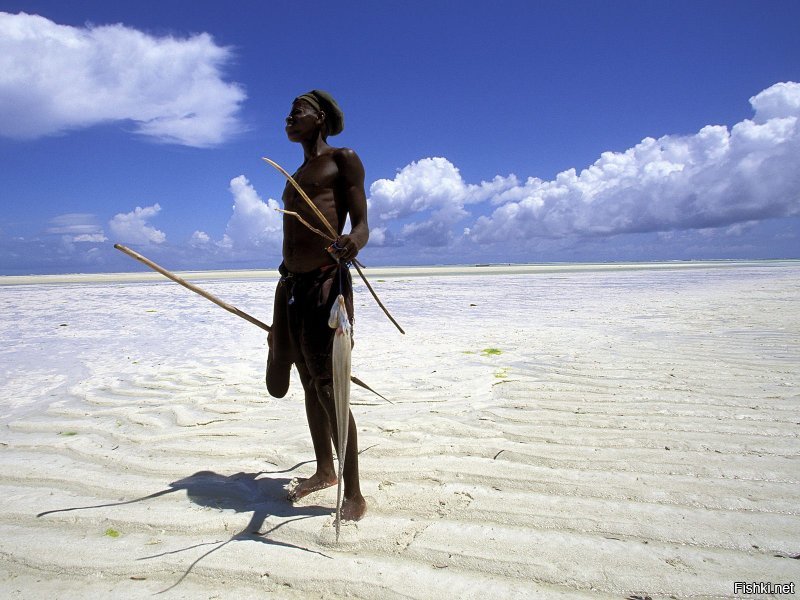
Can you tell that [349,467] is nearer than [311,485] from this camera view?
Yes

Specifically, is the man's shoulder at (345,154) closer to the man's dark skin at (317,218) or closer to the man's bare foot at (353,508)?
the man's dark skin at (317,218)

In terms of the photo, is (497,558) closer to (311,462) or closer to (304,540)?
(304,540)

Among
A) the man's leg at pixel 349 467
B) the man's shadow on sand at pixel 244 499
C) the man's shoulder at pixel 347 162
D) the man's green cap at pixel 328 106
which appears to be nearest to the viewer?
the man's shadow on sand at pixel 244 499

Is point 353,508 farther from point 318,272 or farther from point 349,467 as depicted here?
point 318,272

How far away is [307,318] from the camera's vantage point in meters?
2.56

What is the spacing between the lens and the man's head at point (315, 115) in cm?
267

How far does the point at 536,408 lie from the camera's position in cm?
409

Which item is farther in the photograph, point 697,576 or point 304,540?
point 304,540

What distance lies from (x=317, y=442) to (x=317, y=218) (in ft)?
4.22

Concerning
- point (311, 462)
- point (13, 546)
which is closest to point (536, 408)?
point (311, 462)

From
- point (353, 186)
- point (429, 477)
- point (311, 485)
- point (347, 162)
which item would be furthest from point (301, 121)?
point (429, 477)

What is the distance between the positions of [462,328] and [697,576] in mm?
6820

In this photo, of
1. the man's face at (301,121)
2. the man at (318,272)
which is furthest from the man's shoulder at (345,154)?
the man's face at (301,121)

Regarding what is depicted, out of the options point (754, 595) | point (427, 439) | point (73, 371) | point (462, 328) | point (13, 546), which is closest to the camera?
point (754, 595)
